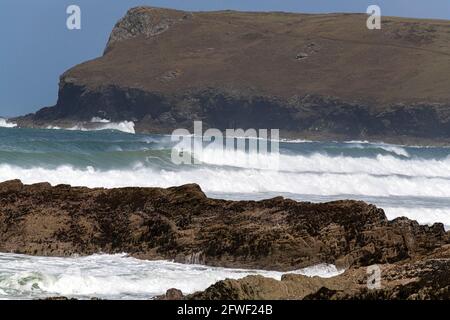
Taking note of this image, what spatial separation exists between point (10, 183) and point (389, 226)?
652 cm

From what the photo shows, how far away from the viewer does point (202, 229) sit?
1630 centimetres

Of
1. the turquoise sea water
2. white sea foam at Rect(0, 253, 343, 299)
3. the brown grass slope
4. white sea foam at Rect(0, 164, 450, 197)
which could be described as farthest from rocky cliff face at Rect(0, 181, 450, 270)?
the brown grass slope

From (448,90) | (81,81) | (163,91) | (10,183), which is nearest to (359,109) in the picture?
(448,90)

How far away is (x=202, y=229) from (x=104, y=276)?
272cm

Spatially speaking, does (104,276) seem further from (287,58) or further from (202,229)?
(287,58)

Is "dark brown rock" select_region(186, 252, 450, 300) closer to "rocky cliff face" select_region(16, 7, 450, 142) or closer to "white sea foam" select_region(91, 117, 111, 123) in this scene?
"rocky cliff face" select_region(16, 7, 450, 142)

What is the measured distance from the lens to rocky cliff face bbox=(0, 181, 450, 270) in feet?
50.6

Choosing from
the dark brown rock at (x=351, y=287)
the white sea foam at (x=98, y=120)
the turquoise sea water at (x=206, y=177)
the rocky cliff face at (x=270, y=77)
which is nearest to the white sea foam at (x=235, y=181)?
the turquoise sea water at (x=206, y=177)

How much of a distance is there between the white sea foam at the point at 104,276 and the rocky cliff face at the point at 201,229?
322 millimetres

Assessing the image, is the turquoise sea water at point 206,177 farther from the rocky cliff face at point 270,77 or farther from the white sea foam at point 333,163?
the rocky cliff face at point 270,77

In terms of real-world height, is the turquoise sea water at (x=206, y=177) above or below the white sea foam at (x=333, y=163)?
below

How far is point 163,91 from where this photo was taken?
141 meters

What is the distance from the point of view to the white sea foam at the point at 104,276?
13.0m

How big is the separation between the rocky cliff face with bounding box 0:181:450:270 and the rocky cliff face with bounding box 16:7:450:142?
112 metres
